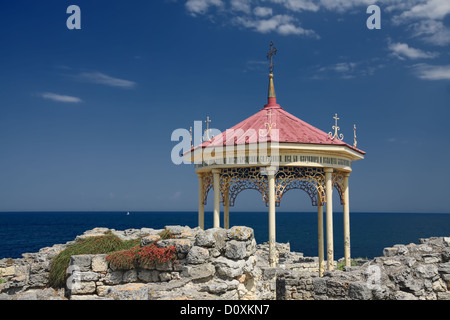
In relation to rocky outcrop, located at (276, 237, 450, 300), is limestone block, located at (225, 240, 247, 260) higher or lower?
higher

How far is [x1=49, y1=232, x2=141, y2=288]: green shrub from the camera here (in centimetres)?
1021

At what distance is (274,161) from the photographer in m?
16.4

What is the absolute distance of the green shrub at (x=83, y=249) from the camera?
10.2m

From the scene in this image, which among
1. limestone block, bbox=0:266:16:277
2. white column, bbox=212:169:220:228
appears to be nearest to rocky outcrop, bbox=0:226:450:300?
white column, bbox=212:169:220:228

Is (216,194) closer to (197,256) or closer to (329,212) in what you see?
(329,212)

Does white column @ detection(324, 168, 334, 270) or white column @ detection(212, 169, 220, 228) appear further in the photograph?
white column @ detection(212, 169, 220, 228)

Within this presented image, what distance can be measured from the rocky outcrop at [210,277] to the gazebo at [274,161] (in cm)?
536

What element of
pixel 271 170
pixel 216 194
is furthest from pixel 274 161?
pixel 216 194

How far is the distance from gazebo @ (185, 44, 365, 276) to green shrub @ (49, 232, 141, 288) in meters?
6.66

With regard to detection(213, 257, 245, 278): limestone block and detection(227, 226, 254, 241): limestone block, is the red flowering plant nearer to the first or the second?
detection(213, 257, 245, 278): limestone block

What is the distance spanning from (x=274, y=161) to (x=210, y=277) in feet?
26.2

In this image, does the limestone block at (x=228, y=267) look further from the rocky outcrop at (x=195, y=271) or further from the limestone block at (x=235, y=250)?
the limestone block at (x=235, y=250)

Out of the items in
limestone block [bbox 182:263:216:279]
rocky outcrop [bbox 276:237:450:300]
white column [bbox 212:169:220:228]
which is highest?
white column [bbox 212:169:220:228]
